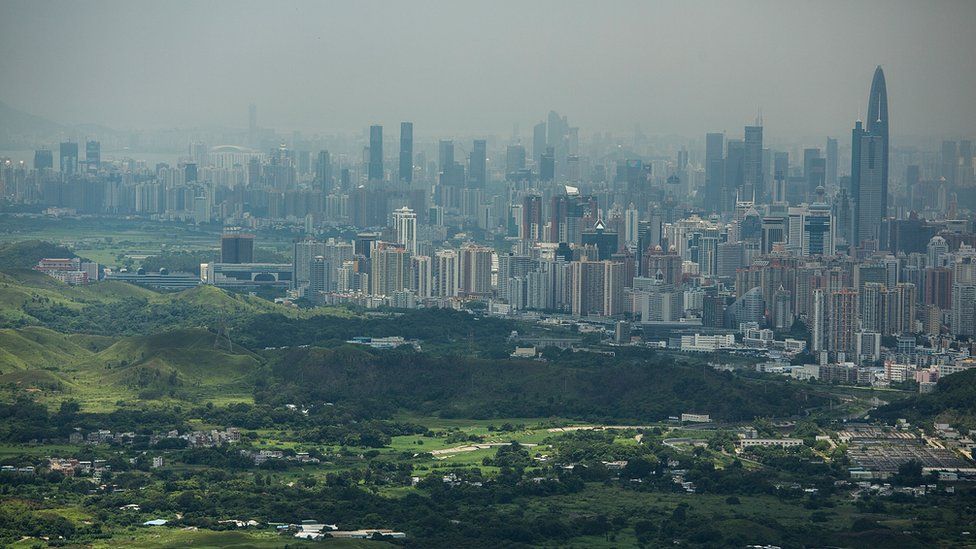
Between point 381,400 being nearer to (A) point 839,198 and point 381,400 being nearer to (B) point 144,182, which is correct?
(A) point 839,198

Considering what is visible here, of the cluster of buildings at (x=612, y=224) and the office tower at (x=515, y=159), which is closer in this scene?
the cluster of buildings at (x=612, y=224)

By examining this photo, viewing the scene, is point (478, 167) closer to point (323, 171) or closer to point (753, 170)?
point (323, 171)

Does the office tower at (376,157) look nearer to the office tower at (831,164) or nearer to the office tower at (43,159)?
the office tower at (43,159)

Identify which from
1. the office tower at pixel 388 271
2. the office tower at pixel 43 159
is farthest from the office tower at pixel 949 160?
the office tower at pixel 43 159

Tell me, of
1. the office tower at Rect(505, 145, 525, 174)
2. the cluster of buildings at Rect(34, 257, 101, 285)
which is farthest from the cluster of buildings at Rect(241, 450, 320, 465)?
the office tower at Rect(505, 145, 525, 174)

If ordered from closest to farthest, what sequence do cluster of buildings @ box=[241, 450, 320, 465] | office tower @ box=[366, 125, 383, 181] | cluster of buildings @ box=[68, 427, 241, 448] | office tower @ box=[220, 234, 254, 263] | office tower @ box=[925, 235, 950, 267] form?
cluster of buildings @ box=[241, 450, 320, 465] < cluster of buildings @ box=[68, 427, 241, 448] < office tower @ box=[925, 235, 950, 267] < office tower @ box=[220, 234, 254, 263] < office tower @ box=[366, 125, 383, 181]

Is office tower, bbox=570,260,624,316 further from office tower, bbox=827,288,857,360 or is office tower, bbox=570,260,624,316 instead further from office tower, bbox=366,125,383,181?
office tower, bbox=366,125,383,181
